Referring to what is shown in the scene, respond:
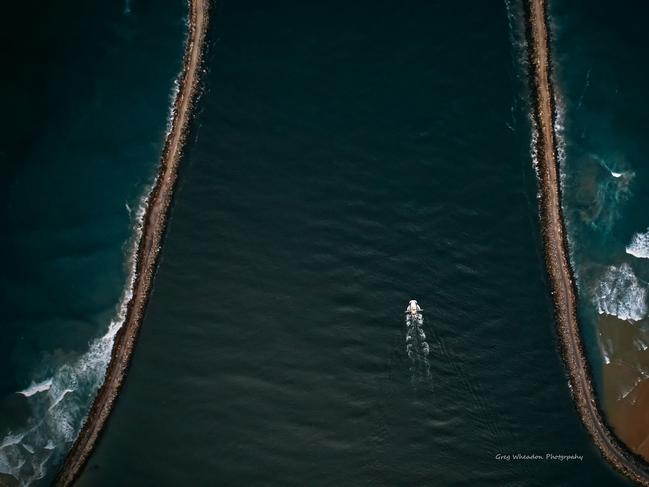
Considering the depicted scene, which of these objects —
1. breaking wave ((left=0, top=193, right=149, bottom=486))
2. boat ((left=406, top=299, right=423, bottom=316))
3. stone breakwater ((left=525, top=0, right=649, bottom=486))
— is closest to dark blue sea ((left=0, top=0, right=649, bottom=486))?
breaking wave ((left=0, top=193, right=149, bottom=486))

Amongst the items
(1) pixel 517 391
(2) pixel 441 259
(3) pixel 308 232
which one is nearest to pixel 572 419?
(1) pixel 517 391

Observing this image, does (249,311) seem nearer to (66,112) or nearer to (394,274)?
(394,274)

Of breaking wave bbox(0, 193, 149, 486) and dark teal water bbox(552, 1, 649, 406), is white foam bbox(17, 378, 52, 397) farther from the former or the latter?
dark teal water bbox(552, 1, 649, 406)

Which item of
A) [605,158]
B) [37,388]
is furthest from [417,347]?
[37,388]

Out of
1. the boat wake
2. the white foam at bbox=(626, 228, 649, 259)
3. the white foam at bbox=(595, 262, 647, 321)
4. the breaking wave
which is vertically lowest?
the breaking wave

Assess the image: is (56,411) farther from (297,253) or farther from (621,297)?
(621,297)

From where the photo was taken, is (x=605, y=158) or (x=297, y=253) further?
(x=605, y=158)

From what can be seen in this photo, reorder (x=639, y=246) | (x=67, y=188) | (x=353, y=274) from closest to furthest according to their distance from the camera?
(x=353, y=274) < (x=67, y=188) < (x=639, y=246)
